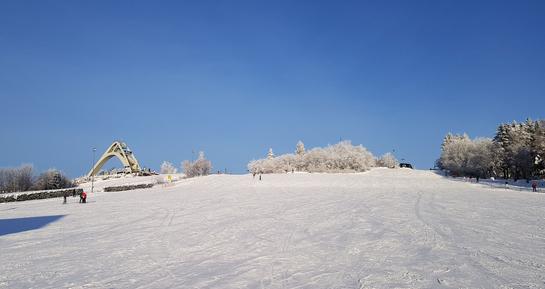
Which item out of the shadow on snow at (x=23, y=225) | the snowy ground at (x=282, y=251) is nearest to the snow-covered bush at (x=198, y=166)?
the shadow on snow at (x=23, y=225)

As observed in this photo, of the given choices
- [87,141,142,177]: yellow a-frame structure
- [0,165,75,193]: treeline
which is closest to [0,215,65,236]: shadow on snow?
[0,165,75,193]: treeline

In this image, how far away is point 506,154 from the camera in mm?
70688

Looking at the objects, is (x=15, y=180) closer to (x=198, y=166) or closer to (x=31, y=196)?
(x=31, y=196)

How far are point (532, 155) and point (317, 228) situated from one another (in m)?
61.3

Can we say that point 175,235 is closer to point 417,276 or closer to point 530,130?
point 417,276

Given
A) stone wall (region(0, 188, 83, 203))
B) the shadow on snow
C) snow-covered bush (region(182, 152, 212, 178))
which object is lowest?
the shadow on snow

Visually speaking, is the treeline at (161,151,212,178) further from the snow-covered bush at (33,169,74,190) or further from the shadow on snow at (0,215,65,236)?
the shadow on snow at (0,215,65,236)

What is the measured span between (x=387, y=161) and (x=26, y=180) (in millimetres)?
104893

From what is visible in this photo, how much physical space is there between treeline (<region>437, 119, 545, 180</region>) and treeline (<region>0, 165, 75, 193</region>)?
73550mm

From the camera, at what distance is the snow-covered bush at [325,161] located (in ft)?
330

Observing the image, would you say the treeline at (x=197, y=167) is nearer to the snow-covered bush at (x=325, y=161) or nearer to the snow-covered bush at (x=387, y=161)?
the snow-covered bush at (x=325, y=161)

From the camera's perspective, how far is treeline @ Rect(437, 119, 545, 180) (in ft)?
209

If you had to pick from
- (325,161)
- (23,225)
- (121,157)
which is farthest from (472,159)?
(23,225)

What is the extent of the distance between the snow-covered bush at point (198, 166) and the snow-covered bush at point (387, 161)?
59954 mm
